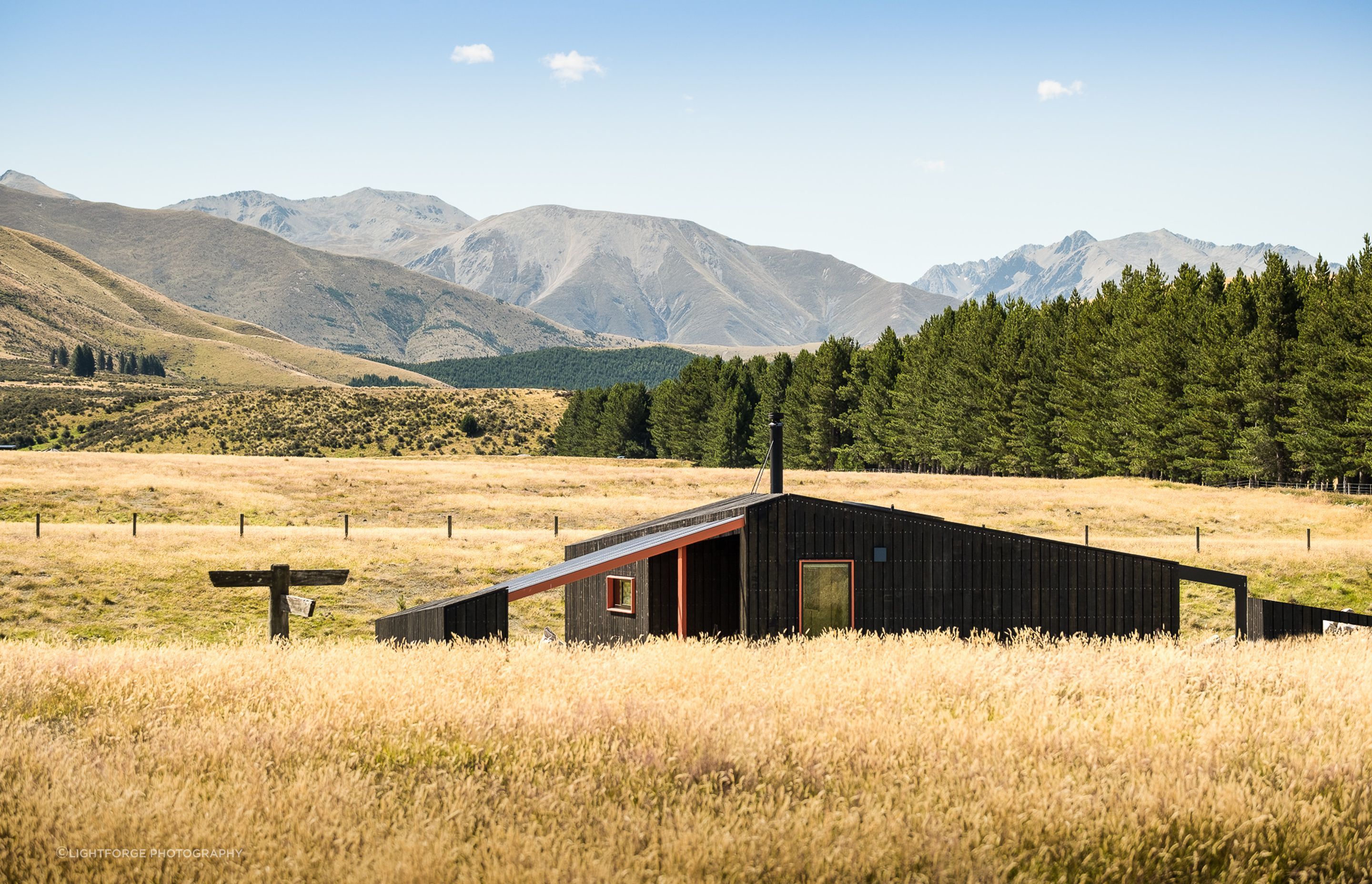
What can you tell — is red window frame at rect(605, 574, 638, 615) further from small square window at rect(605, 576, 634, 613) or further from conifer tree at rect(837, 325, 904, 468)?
conifer tree at rect(837, 325, 904, 468)

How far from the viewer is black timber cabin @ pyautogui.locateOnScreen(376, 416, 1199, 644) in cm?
1931

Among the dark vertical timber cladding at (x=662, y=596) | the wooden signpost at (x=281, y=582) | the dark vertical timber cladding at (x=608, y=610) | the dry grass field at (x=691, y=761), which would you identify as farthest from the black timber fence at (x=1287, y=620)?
the wooden signpost at (x=281, y=582)

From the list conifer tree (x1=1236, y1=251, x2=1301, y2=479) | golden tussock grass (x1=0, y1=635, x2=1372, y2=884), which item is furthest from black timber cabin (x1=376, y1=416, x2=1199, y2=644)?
conifer tree (x1=1236, y1=251, x2=1301, y2=479)

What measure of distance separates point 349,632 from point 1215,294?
208 ft

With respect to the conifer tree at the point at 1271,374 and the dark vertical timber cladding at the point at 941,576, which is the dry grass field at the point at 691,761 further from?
the conifer tree at the point at 1271,374

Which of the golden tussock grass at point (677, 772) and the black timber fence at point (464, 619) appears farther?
the black timber fence at point (464, 619)

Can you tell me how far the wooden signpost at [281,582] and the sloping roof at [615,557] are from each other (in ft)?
8.80

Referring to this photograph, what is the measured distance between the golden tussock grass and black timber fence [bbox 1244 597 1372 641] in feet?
25.0

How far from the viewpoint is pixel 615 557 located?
1873 centimetres

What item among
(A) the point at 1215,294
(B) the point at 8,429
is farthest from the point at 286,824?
(B) the point at 8,429

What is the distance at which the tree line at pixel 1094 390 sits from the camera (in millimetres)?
61875

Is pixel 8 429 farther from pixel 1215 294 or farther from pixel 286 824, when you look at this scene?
pixel 286 824

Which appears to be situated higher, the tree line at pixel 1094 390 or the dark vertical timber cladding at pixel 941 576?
the tree line at pixel 1094 390

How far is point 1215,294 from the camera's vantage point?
74.1 meters
